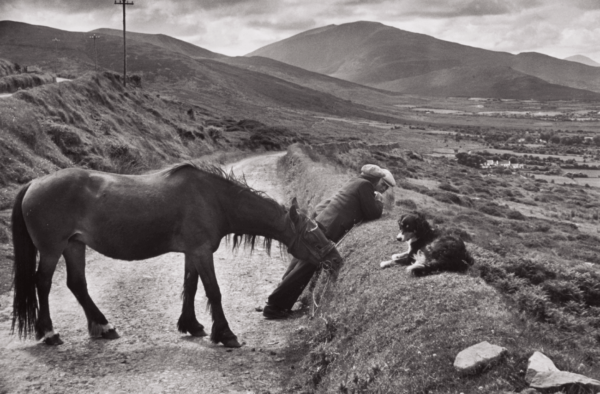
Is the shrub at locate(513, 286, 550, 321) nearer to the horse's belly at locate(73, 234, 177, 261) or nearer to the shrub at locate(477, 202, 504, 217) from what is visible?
the horse's belly at locate(73, 234, 177, 261)

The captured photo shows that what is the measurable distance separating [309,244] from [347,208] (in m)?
2.20

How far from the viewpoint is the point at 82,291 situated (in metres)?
10.3

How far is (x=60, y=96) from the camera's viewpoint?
122 feet

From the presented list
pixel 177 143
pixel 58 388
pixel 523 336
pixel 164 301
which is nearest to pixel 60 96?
pixel 177 143

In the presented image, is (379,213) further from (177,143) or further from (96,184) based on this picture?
(177,143)

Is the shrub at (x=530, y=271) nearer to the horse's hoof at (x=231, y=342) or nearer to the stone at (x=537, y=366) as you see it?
the stone at (x=537, y=366)

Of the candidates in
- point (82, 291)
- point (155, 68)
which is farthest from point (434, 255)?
point (155, 68)

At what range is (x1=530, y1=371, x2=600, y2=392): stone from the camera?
5.46 meters

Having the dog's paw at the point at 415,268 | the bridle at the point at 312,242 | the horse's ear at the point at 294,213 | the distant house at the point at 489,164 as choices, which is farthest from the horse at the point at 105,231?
the distant house at the point at 489,164

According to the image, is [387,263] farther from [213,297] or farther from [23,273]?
[23,273]

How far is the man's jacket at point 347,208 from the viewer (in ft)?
42.2

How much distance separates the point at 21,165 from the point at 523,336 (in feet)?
69.0

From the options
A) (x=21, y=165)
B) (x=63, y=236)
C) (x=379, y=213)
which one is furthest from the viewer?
(x=21, y=165)

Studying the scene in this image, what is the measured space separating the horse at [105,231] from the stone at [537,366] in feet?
17.9
